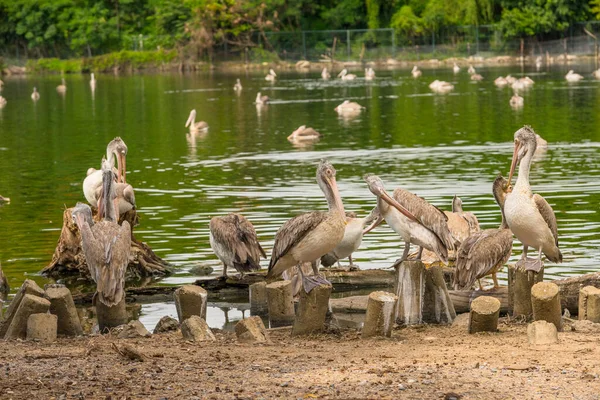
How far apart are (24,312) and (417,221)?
11.7 ft

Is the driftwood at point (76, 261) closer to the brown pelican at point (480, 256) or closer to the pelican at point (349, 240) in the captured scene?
the pelican at point (349, 240)

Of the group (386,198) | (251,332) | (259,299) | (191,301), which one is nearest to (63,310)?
(191,301)

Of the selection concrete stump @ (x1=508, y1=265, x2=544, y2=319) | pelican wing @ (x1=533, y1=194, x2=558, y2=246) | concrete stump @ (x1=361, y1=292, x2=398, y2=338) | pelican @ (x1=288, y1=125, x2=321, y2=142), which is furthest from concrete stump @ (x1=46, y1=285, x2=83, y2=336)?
pelican @ (x1=288, y1=125, x2=321, y2=142)

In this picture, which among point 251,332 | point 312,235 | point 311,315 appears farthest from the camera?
point 312,235

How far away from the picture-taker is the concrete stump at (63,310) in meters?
9.95

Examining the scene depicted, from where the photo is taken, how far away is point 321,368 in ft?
25.1

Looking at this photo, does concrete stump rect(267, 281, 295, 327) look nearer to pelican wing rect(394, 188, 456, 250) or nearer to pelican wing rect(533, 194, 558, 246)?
pelican wing rect(394, 188, 456, 250)

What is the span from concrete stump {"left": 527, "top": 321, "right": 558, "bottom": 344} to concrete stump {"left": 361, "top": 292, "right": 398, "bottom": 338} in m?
1.09

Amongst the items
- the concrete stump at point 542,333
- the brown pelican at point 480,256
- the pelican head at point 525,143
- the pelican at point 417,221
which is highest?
the pelican head at point 525,143

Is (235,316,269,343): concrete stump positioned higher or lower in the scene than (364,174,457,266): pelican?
lower

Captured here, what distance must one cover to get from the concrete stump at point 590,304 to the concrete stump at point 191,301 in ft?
10.6

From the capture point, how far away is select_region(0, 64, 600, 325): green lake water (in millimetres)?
16203

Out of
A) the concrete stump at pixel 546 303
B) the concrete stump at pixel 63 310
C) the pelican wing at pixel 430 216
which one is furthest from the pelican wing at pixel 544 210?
the concrete stump at pixel 63 310

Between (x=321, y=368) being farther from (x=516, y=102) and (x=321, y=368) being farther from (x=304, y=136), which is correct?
(x=516, y=102)
